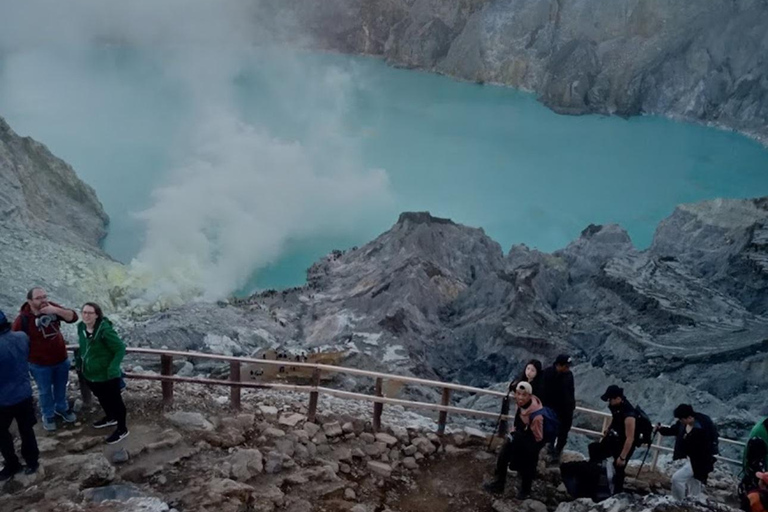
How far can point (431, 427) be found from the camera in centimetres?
704

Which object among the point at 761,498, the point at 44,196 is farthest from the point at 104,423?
the point at 44,196

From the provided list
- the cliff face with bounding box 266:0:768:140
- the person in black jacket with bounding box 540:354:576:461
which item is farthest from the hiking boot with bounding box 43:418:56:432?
the cliff face with bounding box 266:0:768:140

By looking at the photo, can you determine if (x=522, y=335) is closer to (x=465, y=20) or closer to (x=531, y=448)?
(x=531, y=448)

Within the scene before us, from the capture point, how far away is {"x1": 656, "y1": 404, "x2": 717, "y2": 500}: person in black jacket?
505 centimetres

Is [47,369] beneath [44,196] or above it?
beneath

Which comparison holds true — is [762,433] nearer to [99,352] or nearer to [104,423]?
[99,352]

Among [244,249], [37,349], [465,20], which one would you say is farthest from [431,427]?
[465,20]

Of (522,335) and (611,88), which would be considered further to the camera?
(611,88)

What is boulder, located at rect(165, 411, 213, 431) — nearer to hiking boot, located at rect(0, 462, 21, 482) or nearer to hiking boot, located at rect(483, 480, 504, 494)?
hiking boot, located at rect(0, 462, 21, 482)

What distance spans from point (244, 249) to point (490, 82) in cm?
3788

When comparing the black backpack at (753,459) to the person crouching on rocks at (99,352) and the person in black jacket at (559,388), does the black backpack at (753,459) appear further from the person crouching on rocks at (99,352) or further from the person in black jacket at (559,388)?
the person crouching on rocks at (99,352)

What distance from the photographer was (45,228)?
72.1ft

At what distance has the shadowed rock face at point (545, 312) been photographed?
51.7 ft

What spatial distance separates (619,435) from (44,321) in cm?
442
